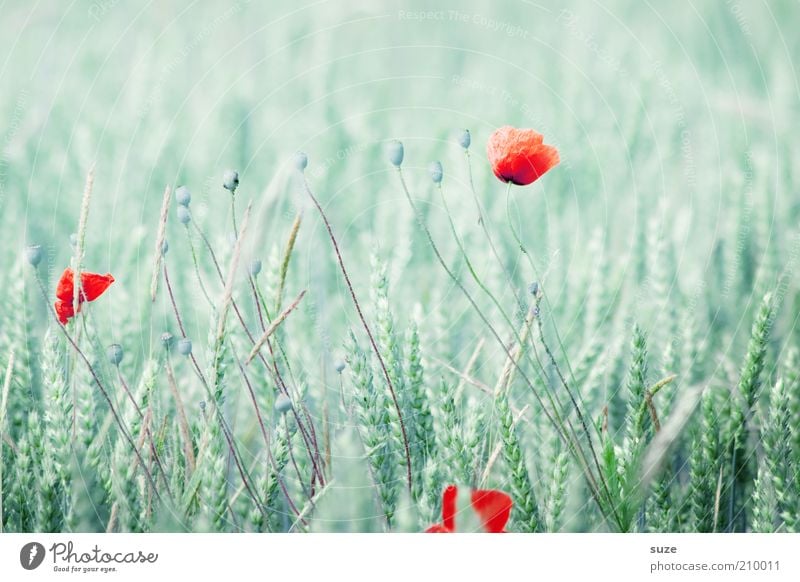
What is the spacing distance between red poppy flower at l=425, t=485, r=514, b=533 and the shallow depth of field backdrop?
0.04ft

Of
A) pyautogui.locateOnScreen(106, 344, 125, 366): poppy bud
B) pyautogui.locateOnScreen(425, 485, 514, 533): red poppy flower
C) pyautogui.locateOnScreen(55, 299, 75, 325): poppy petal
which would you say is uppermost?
pyautogui.locateOnScreen(55, 299, 75, 325): poppy petal

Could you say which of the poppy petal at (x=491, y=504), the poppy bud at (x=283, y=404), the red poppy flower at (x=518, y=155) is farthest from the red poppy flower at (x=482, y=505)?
the red poppy flower at (x=518, y=155)

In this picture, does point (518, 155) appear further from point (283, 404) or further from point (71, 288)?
point (71, 288)

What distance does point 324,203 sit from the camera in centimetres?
93

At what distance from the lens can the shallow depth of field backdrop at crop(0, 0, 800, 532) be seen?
28.1 inches

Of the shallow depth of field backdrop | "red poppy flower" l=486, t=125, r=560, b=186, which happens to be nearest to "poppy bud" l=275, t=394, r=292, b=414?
the shallow depth of field backdrop

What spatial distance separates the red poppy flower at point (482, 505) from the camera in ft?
2.23

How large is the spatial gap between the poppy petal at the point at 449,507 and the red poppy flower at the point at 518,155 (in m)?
0.25

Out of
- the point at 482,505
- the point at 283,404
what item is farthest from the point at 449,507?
the point at 283,404

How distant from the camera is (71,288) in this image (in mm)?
701

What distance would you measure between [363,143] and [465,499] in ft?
1.46

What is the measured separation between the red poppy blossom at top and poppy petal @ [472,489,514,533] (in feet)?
1.09

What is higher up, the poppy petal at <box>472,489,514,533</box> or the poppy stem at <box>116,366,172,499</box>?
the poppy stem at <box>116,366,172,499</box>

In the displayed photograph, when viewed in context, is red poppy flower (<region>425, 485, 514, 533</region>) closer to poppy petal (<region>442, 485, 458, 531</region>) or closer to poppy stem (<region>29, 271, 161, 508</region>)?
poppy petal (<region>442, 485, 458, 531</region>)
